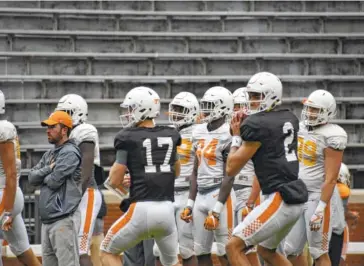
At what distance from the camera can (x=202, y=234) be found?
11.1 metres

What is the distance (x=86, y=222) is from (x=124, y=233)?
149 cm

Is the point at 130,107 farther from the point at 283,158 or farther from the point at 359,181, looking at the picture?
the point at 359,181

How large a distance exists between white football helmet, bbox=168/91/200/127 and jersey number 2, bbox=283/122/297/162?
2489 mm

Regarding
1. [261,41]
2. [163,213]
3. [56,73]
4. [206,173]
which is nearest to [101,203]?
[206,173]

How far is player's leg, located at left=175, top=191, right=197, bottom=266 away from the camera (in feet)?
37.6

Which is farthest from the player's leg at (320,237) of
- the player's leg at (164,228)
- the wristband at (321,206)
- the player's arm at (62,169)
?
the player's arm at (62,169)

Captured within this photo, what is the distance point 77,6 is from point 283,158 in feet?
27.5

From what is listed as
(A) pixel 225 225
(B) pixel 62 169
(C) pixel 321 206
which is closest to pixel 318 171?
(C) pixel 321 206

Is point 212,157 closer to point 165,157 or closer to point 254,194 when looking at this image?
point 254,194

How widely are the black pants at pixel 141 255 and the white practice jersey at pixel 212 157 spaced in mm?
812

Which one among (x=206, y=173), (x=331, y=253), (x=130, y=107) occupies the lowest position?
(x=331, y=253)

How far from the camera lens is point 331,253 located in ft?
36.7

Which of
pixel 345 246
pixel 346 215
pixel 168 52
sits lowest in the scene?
pixel 345 246

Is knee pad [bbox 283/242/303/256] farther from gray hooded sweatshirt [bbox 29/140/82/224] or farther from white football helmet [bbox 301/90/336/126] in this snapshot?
gray hooded sweatshirt [bbox 29/140/82/224]
